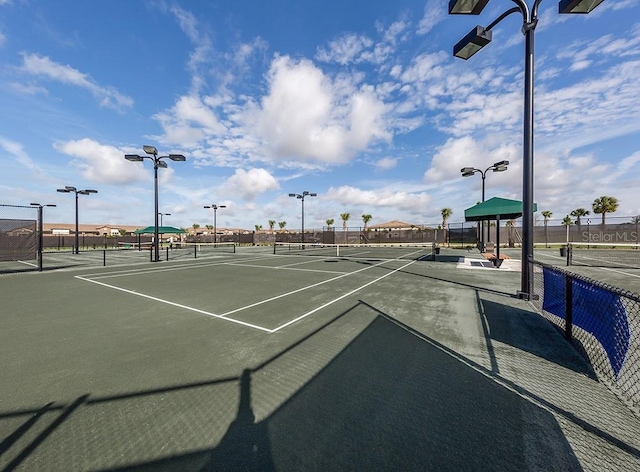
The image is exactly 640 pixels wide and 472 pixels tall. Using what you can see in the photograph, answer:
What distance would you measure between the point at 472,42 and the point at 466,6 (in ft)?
3.46

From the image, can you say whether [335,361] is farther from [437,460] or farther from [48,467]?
[48,467]

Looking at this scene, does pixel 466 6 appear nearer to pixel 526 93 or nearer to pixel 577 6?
pixel 577 6

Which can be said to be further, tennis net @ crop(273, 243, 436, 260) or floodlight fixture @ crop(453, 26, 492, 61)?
tennis net @ crop(273, 243, 436, 260)

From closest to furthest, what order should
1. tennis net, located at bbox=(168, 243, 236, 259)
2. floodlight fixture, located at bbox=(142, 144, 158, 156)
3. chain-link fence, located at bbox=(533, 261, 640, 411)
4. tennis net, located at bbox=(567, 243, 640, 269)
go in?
chain-link fence, located at bbox=(533, 261, 640, 411)
tennis net, located at bbox=(567, 243, 640, 269)
floodlight fixture, located at bbox=(142, 144, 158, 156)
tennis net, located at bbox=(168, 243, 236, 259)

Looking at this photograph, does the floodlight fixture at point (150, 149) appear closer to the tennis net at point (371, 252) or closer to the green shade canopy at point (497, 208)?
the tennis net at point (371, 252)

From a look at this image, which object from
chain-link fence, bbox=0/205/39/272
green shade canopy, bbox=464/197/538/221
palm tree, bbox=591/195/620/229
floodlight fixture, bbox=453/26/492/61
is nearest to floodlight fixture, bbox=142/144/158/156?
chain-link fence, bbox=0/205/39/272

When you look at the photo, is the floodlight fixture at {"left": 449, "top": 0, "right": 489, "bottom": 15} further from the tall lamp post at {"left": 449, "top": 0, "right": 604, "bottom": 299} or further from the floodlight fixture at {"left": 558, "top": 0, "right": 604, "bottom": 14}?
the floodlight fixture at {"left": 558, "top": 0, "right": 604, "bottom": 14}

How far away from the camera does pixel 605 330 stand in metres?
3.60

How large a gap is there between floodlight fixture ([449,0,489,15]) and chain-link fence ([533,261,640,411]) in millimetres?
6206

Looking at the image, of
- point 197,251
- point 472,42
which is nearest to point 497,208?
point 472,42

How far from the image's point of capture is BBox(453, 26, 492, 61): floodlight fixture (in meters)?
6.78

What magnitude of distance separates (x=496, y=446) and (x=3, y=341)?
7259 mm

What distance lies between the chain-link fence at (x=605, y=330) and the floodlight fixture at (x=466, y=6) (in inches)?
244

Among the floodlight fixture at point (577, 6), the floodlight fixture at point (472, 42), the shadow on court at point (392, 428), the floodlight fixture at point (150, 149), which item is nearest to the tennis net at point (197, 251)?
the floodlight fixture at point (150, 149)
